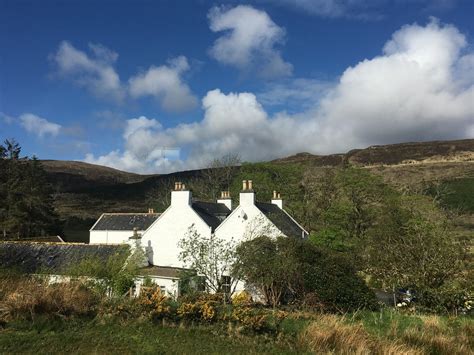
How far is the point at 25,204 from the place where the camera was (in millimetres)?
50469

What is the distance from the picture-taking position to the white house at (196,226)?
25812mm

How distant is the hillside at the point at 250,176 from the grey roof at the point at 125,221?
1516 centimetres

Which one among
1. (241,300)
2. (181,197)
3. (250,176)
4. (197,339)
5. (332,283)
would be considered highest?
(250,176)

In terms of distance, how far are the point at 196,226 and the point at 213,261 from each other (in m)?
4.22

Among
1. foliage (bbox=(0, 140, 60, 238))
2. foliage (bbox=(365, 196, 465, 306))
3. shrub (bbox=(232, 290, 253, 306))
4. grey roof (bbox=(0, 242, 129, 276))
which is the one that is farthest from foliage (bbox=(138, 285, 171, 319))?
foliage (bbox=(0, 140, 60, 238))

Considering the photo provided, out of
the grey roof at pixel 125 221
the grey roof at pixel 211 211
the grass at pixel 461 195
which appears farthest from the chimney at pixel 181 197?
the grass at pixel 461 195

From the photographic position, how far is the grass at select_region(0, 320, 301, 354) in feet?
30.5

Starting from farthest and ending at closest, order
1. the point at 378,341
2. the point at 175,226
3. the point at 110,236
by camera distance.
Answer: the point at 110,236, the point at 175,226, the point at 378,341

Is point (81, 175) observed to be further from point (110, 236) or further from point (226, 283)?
point (226, 283)

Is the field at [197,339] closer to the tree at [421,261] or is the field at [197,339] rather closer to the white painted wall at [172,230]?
the tree at [421,261]

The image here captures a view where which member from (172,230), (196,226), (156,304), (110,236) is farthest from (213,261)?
(110,236)

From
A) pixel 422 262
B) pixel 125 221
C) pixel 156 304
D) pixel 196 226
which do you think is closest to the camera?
pixel 156 304

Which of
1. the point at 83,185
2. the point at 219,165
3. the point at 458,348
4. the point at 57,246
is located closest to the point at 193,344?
the point at 458,348

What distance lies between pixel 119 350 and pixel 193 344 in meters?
1.76
